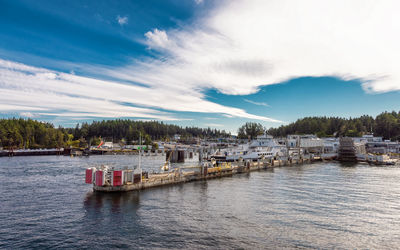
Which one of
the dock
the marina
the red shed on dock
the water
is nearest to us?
the water

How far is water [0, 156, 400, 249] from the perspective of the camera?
21.0 m

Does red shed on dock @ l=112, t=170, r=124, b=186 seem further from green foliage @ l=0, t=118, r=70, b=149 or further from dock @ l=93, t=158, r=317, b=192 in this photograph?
green foliage @ l=0, t=118, r=70, b=149

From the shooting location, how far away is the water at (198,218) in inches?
825

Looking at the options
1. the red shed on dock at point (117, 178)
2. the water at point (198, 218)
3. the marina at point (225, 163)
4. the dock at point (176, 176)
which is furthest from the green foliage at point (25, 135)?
the red shed on dock at point (117, 178)

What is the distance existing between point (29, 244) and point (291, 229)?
23.1 metres

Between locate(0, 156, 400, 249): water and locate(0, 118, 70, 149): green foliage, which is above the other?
locate(0, 118, 70, 149): green foliage

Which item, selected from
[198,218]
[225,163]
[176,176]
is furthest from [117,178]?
[225,163]

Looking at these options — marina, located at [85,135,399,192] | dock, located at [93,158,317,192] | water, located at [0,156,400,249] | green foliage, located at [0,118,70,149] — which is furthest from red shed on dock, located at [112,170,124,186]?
green foliage, located at [0,118,70,149]

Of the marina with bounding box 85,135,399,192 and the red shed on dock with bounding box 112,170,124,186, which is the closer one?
the red shed on dock with bounding box 112,170,124,186

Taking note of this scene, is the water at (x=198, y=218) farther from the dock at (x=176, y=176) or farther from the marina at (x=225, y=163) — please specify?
the marina at (x=225, y=163)

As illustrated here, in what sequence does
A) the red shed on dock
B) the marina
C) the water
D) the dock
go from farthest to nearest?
the marina, the dock, the red shed on dock, the water

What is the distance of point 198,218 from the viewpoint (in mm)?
26891

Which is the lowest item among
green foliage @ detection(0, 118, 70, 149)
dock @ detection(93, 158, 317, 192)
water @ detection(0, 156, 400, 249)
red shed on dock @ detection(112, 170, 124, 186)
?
water @ detection(0, 156, 400, 249)

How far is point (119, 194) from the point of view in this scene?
36812 mm
